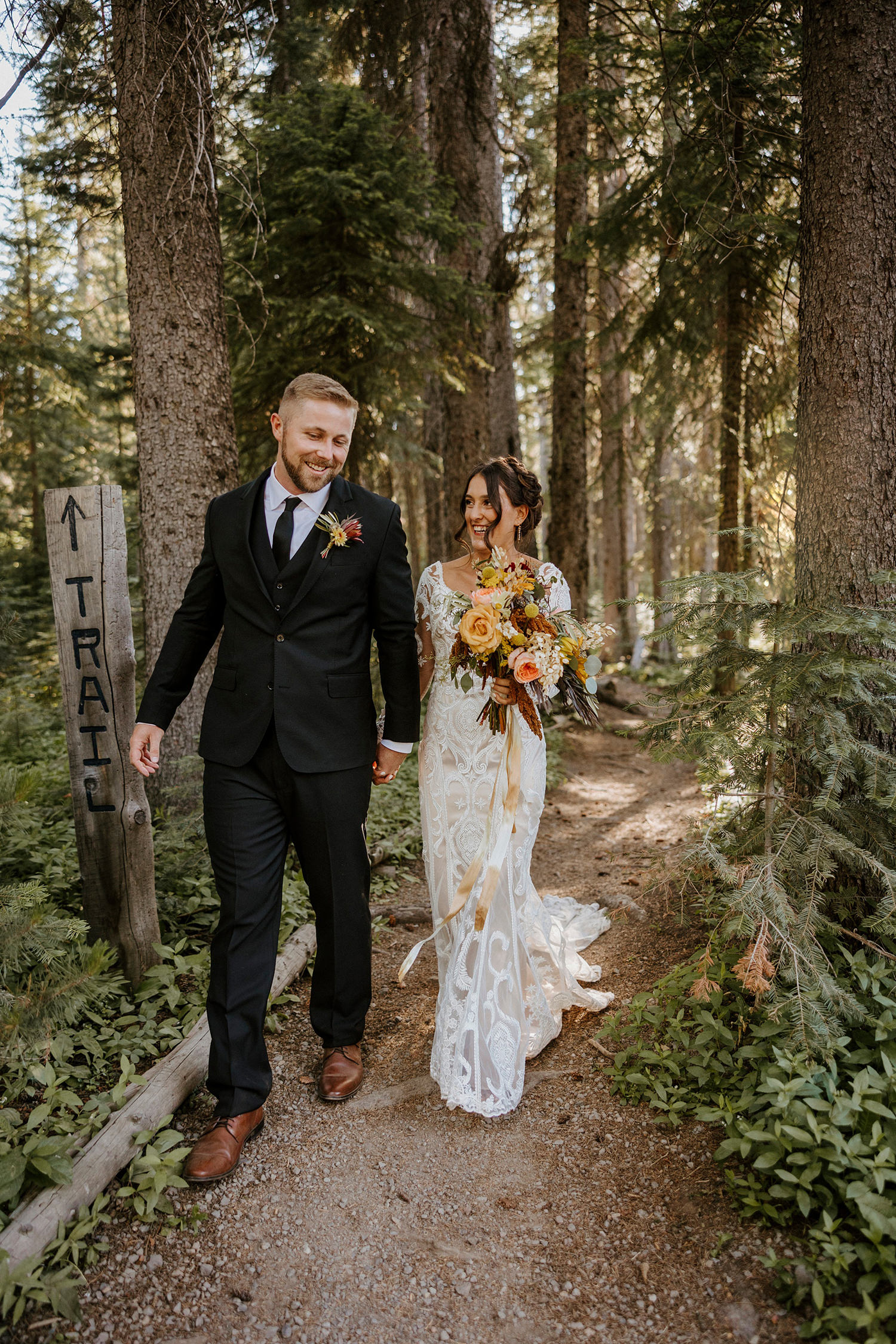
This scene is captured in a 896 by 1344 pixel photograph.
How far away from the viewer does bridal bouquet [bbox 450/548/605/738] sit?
324 cm

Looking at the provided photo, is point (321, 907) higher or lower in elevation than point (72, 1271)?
higher

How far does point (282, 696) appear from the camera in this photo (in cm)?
321

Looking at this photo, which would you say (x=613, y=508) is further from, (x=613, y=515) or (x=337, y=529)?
(x=337, y=529)

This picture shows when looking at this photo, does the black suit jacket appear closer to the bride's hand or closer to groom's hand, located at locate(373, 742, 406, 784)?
groom's hand, located at locate(373, 742, 406, 784)

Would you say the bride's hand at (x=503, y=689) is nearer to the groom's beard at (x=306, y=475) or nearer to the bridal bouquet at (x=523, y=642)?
the bridal bouquet at (x=523, y=642)

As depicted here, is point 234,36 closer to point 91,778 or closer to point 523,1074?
point 91,778

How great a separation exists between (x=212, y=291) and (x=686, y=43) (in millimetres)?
4068

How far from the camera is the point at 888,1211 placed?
2.34 meters

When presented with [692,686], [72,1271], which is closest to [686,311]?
[692,686]

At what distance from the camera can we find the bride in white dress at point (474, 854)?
11.4 feet

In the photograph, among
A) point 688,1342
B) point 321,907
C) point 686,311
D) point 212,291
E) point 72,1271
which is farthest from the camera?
point 686,311

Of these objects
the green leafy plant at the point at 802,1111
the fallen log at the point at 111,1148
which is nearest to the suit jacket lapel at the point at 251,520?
the fallen log at the point at 111,1148

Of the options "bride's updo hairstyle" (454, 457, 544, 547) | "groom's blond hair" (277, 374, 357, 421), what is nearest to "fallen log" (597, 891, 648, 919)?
"bride's updo hairstyle" (454, 457, 544, 547)

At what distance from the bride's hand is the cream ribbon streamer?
141mm
